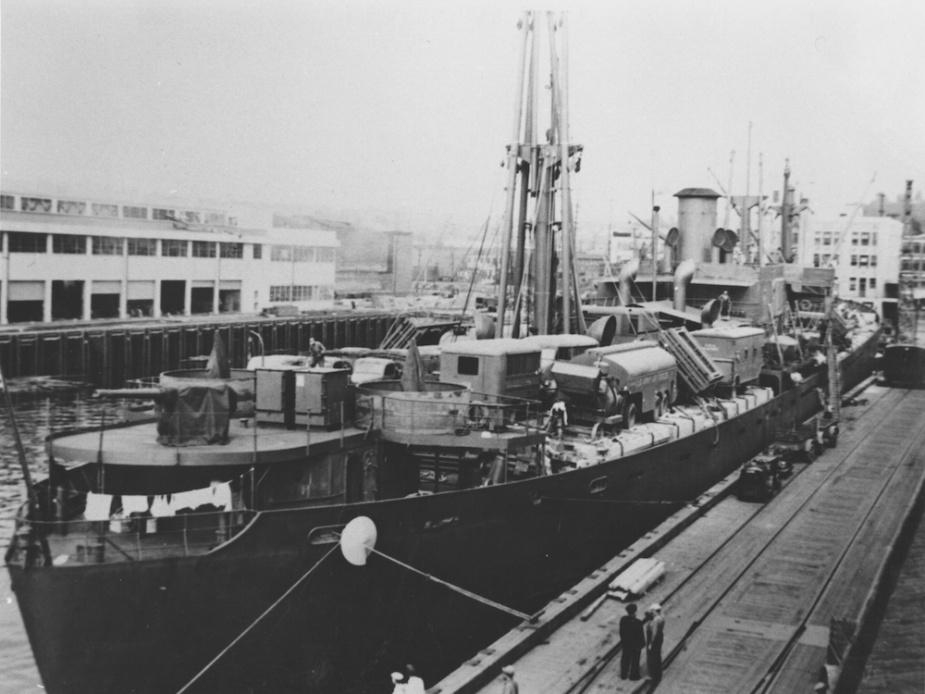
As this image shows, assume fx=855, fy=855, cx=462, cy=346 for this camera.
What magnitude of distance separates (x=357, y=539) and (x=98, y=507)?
3.68 metres

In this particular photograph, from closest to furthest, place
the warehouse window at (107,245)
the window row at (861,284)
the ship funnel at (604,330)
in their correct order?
the ship funnel at (604,330)
the warehouse window at (107,245)
the window row at (861,284)

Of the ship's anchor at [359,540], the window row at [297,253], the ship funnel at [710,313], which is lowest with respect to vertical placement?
the ship's anchor at [359,540]

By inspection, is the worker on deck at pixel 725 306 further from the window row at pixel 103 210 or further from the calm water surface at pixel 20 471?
the window row at pixel 103 210

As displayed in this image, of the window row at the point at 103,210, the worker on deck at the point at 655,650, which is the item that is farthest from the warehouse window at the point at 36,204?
the worker on deck at the point at 655,650

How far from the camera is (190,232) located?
1543 inches

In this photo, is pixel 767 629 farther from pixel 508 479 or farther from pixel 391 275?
pixel 391 275

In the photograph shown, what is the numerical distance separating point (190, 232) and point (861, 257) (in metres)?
46.6

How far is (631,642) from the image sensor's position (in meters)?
12.0

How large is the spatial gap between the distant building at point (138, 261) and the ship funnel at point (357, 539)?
872 inches

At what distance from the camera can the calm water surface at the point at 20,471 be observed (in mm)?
15414

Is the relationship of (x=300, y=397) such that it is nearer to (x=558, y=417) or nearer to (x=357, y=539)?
(x=357, y=539)

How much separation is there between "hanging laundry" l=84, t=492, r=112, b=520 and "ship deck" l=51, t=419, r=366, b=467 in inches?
20.3

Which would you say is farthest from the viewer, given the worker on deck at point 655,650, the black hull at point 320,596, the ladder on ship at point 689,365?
the ladder on ship at point 689,365

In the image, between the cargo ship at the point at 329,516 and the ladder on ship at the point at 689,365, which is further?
the ladder on ship at the point at 689,365
